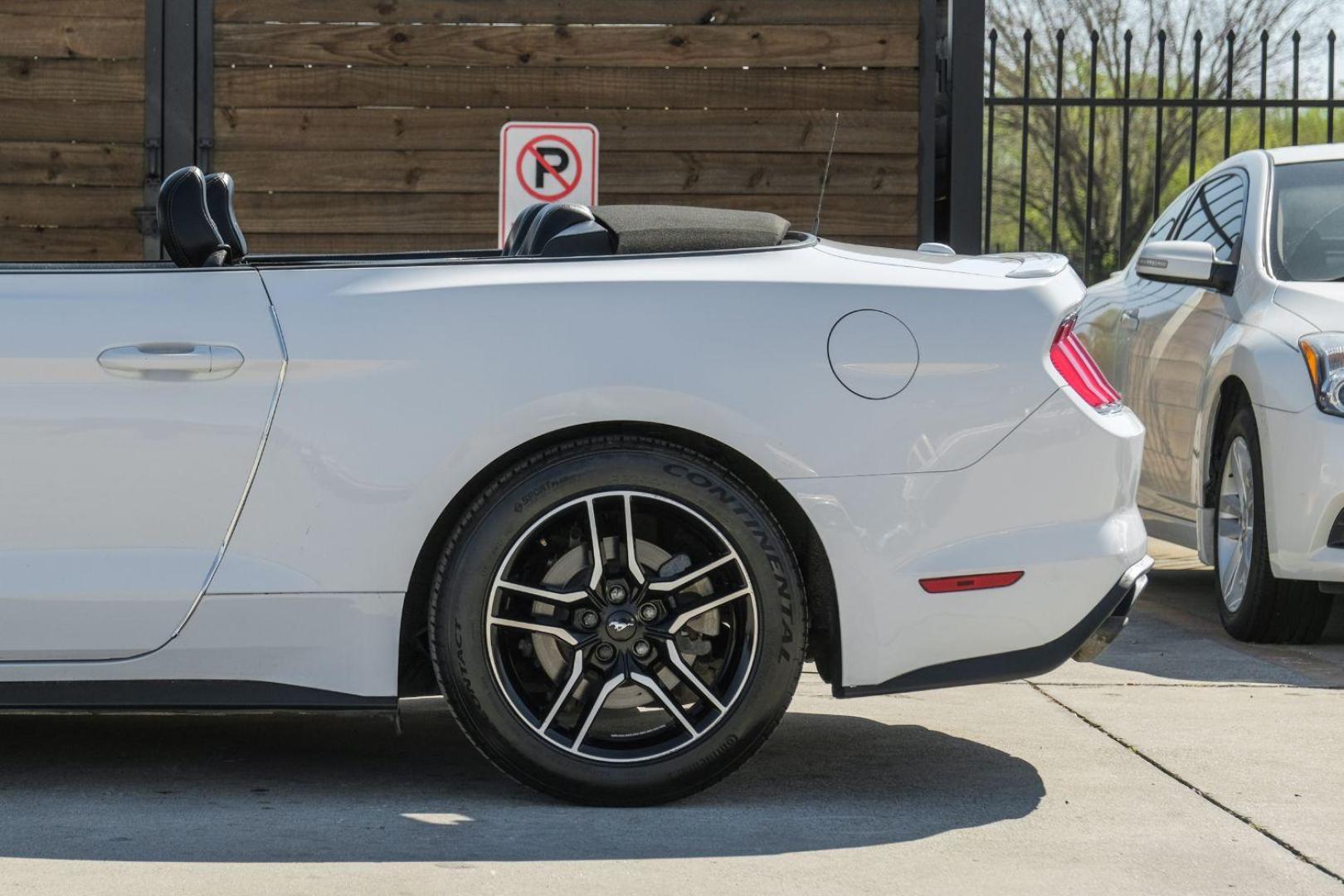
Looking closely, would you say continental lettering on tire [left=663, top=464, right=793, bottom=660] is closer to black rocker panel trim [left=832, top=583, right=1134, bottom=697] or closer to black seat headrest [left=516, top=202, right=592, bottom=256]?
black rocker panel trim [left=832, top=583, right=1134, bottom=697]

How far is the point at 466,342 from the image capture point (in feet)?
13.0

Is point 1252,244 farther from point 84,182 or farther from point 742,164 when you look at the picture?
point 84,182

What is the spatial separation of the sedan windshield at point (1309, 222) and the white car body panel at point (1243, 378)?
4 cm

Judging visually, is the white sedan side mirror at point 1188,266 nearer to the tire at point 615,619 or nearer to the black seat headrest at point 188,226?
the tire at point 615,619

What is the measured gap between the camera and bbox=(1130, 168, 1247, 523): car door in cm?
685

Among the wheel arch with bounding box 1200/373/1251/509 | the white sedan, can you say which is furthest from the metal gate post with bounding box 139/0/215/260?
the wheel arch with bounding box 1200/373/1251/509

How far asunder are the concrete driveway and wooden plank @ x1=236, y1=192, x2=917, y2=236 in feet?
15.0

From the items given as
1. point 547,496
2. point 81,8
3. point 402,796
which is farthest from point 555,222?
point 81,8

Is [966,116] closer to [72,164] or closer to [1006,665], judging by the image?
[72,164]

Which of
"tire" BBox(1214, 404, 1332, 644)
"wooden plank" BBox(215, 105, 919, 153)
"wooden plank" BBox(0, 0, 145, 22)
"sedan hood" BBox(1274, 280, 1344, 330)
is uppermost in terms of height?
"wooden plank" BBox(0, 0, 145, 22)

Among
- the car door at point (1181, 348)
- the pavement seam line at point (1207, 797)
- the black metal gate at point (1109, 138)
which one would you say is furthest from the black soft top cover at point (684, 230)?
the black metal gate at point (1109, 138)

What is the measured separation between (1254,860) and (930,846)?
62 centimetres

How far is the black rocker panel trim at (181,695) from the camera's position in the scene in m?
3.96

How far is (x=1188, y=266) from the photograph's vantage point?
21.5 feet
